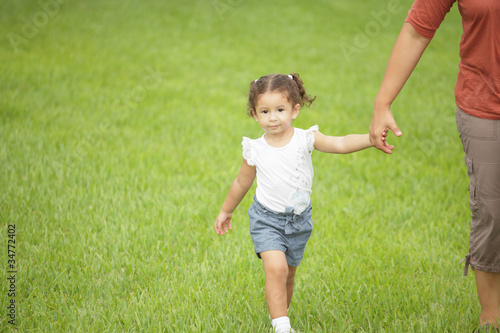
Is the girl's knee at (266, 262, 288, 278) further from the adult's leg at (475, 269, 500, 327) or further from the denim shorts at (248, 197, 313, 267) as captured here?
the adult's leg at (475, 269, 500, 327)

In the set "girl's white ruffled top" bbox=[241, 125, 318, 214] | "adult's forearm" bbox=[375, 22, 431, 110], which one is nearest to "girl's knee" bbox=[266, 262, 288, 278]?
"girl's white ruffled top" bbox=[241, 125, 318, 214]

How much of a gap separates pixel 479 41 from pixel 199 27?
10378mm

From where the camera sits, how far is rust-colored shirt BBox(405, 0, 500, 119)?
7.84ft

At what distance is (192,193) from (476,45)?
3.14 metres

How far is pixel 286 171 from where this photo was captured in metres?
2.75

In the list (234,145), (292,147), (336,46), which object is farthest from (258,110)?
(336,46)

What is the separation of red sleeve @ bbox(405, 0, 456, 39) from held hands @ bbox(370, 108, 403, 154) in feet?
1.42

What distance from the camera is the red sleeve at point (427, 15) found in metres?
2.47

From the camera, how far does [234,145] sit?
626cm

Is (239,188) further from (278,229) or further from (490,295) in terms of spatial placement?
(490,295)

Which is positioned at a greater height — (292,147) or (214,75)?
(214,75)

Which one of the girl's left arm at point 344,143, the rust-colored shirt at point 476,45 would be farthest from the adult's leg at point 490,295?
the girl's left arm at point 344,143

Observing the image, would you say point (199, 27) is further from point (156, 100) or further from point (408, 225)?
point (408, 225)

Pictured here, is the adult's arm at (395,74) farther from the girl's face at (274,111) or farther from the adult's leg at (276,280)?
the adult's leg at (276,280)
